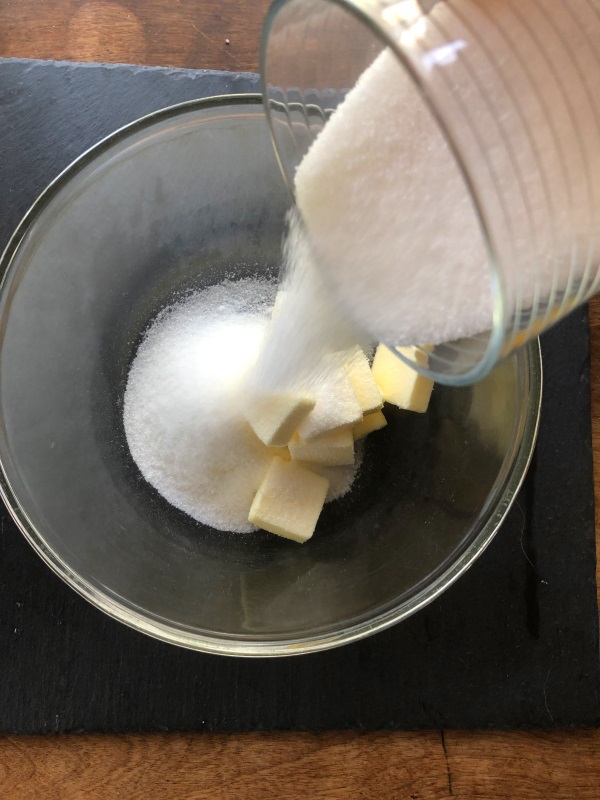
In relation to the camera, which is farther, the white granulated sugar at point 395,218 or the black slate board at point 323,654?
the black slate board at point 323,654

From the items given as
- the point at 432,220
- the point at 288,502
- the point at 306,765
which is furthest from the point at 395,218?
the point at 306,765

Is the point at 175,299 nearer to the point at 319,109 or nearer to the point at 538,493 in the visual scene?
the point at 319,109

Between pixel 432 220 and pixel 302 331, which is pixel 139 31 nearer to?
pixel 302 331

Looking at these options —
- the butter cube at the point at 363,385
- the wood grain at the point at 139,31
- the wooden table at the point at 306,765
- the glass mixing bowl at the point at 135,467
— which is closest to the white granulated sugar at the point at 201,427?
the glass mixing bowl at the point at 135,467

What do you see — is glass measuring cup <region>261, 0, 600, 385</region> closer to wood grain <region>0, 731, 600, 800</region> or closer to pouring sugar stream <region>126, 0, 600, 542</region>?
pouring sugar stream <region>126, 0, 600, 542</region>

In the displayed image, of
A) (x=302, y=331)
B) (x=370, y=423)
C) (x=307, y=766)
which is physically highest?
(x=302, y=331)

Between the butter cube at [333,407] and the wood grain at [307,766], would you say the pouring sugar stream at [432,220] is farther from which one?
the wood grain at [307,766]
